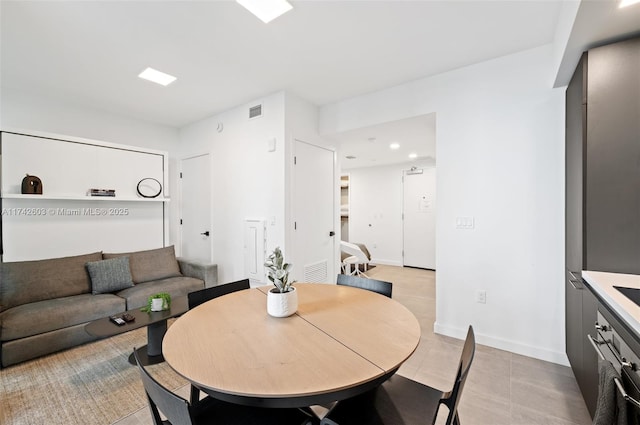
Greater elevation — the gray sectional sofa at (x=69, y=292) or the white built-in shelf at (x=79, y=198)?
the white built-in shelf at (x=79, y=198)

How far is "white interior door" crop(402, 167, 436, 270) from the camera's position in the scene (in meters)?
5.74

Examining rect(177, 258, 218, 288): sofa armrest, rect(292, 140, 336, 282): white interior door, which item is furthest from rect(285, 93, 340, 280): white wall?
rect(177, 258, 218, 288): sofa armrest

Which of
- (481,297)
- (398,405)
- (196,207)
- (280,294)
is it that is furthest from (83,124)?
(481,297)

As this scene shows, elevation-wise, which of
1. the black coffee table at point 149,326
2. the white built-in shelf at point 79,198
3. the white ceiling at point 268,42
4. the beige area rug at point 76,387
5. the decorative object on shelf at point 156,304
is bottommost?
the beige area rug at point 76,387

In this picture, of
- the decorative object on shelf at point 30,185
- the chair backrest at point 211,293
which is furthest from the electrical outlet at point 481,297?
the decorative object on shelf at point 30,185

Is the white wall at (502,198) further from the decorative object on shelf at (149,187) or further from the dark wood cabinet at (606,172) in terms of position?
the decorative object on shelf at (149,187)

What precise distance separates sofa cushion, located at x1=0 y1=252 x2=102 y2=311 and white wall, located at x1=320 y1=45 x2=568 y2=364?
381 cm

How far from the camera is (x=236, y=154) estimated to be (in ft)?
12.2

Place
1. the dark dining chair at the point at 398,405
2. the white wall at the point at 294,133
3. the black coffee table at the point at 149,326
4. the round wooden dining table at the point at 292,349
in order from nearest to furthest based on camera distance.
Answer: the round wooden dining table at the point at 292,349, the dark dining chair at the point at 398,405, the black coffee table at the point at 149,326, the white wall at the point at 294,133

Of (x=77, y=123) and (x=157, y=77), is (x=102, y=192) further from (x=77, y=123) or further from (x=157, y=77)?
(x=157, y=77)

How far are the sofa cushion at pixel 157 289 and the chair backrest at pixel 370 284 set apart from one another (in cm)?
219

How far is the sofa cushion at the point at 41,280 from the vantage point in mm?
2582

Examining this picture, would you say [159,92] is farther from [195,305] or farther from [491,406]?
[491,406]

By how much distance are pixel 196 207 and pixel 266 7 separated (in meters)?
3.18
